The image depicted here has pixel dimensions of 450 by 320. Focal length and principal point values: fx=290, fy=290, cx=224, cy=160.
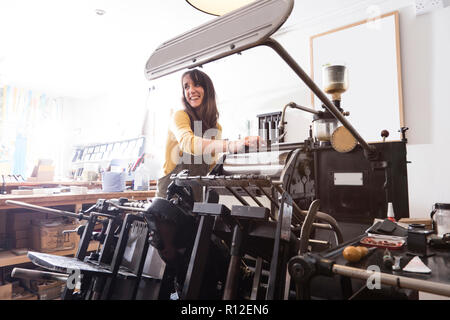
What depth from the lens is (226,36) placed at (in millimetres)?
662

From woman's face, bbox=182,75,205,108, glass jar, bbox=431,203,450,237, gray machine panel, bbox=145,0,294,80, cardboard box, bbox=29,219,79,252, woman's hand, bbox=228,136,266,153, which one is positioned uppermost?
woman's face, bbox=182,75,205,108

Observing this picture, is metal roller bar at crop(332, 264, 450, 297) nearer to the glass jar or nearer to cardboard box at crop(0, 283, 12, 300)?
the glass jar

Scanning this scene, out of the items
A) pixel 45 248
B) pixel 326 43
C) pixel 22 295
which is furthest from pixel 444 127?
pixel 22 295

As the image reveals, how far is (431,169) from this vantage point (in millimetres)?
2994

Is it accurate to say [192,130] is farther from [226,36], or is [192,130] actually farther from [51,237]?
[51,237]

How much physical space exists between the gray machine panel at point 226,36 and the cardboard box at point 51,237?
86.1 inches

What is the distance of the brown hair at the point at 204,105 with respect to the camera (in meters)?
1.62

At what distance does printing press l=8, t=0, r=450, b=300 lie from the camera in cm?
68

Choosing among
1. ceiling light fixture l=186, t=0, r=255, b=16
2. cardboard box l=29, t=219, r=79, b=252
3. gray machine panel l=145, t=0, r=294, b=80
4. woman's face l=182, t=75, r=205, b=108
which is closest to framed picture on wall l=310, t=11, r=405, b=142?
A: ceiling light fixture l=186, t=0, r=255, b=16

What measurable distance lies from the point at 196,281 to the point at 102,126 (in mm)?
7694

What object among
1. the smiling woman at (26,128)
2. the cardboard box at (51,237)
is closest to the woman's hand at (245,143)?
the cardboard box at (51,237)

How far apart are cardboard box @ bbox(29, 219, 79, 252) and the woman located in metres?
1.32

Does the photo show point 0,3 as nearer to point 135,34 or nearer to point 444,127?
point 135,34

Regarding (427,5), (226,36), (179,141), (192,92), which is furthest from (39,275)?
(427,5)
